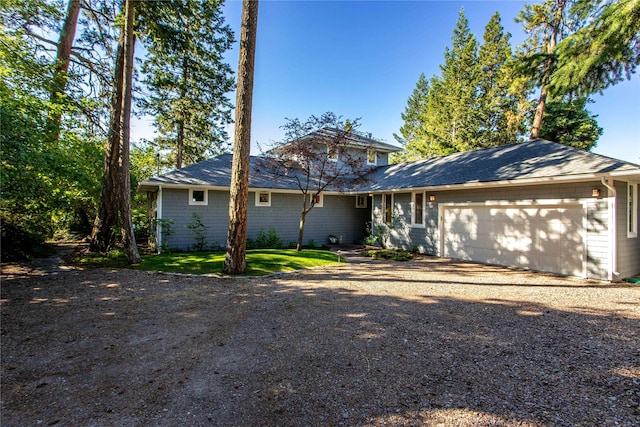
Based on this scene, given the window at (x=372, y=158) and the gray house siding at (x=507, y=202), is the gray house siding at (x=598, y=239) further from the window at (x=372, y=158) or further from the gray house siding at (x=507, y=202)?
the window at (x=372, y=158)

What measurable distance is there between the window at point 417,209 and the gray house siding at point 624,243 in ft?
19.1

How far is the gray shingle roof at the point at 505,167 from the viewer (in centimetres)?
805

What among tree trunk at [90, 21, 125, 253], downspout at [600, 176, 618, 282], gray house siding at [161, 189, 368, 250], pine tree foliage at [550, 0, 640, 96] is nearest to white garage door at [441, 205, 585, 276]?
downspout at [600, 176, 618, 282]

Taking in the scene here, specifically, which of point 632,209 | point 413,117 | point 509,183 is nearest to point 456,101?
point 413,117

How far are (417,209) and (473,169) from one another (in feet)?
8.38

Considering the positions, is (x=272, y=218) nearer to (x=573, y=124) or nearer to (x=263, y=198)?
(x=263, y=198)

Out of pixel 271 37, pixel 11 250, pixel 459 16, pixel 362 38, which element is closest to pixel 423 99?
pixel 459 16

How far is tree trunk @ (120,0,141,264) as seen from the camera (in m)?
8.65

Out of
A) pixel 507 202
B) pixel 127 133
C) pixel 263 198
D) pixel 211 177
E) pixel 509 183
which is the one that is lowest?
pixel 507 202

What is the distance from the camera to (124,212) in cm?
890

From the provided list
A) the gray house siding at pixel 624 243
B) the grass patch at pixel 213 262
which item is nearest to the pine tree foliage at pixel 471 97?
the gray house siding at pixel 624 243

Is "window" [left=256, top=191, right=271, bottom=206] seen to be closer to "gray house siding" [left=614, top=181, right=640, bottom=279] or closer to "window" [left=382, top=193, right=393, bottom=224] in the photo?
"window" [left=382, top=193, right=393, bottom=224]

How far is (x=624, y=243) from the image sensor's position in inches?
308

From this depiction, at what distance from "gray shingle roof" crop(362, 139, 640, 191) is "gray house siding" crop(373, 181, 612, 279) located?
0.44 m
